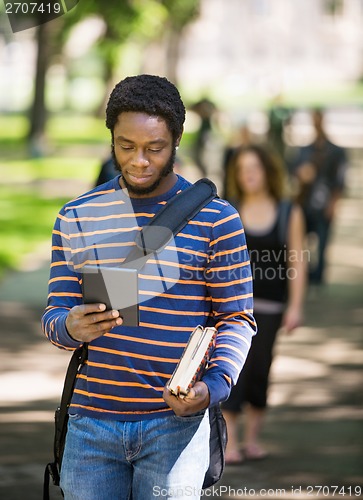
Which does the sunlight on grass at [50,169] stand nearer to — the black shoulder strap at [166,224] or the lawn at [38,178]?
the lawn at [38,178]

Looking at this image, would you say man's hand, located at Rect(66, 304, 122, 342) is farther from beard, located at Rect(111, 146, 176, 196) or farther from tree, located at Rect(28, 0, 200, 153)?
tree, located at Rect(28, 0, 200, 153)

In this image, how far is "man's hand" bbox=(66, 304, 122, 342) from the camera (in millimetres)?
2793

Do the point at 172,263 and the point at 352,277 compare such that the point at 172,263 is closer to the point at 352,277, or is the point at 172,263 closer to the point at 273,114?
the point at 352,277

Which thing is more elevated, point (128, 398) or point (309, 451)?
point (128, 398)

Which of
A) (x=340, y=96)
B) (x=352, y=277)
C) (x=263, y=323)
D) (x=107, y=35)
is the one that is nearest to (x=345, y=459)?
(x=263, y=323)

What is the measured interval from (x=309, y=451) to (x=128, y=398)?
3342mm

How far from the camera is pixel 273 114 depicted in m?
20.8

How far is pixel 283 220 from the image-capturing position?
238 inches

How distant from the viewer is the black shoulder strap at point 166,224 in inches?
116

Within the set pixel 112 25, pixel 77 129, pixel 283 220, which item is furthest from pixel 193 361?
pixel 77 129

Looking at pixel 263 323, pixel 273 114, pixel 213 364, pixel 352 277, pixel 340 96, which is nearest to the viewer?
pixel 213 364

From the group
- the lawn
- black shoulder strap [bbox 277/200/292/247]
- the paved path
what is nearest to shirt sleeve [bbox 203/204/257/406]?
the paved path

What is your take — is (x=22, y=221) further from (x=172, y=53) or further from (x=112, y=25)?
(x=172, y=53)

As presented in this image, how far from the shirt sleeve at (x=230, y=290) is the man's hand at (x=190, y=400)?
0.14m
